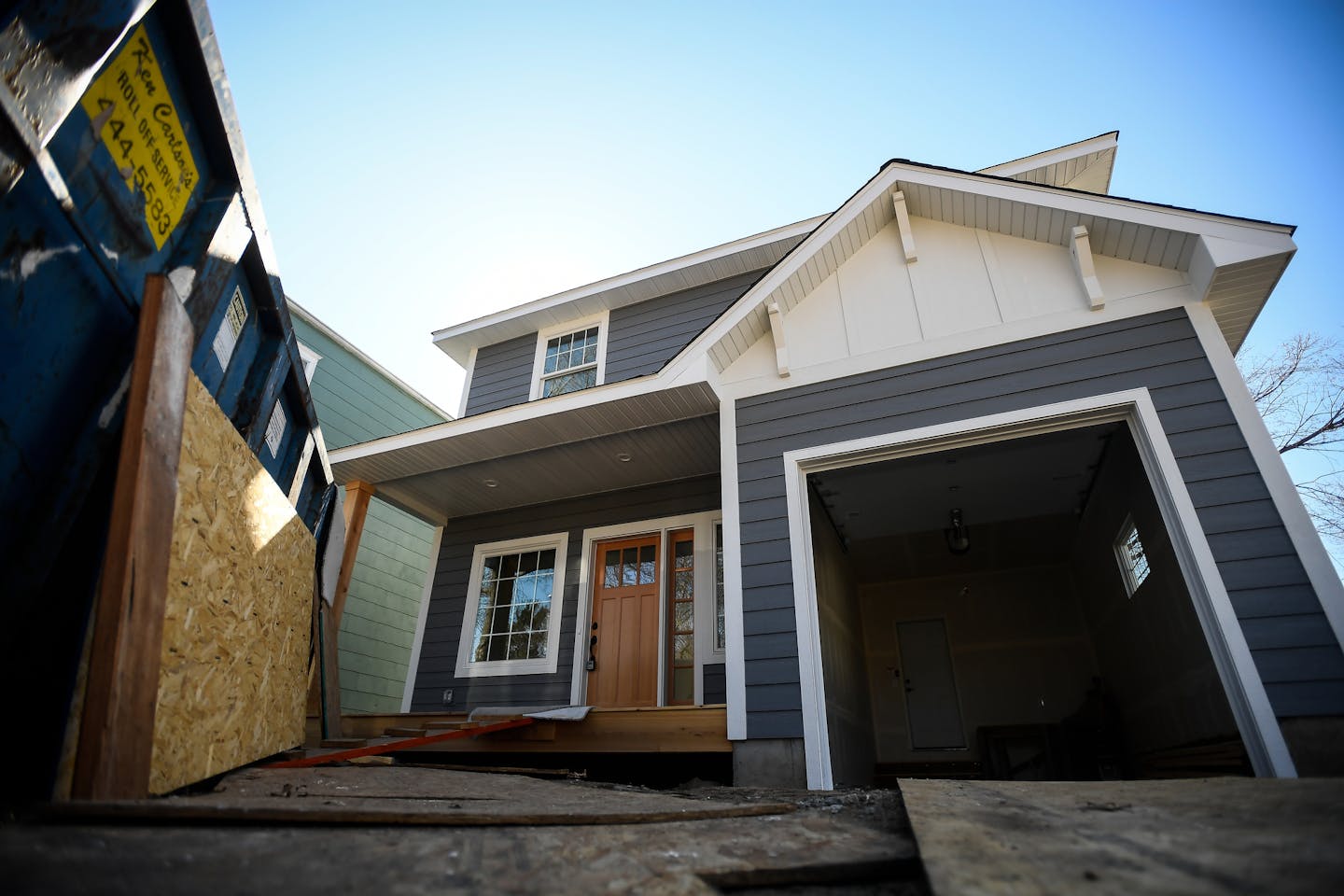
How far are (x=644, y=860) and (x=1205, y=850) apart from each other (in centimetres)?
103

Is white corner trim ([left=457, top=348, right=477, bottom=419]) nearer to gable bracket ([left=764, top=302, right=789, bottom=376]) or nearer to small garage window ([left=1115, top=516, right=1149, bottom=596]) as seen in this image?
gable bracket ([left=764, top=302, right=789, bottom=376])

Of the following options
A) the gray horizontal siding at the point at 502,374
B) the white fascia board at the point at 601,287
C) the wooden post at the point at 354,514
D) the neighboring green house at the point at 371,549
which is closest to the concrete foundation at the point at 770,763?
the wooden post at the point at 354,514

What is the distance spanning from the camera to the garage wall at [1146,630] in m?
4.56

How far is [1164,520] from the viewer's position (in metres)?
4.20

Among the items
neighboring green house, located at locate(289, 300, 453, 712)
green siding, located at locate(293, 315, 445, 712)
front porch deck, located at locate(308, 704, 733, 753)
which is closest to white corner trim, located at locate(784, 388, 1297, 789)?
front porch deck, located at locate(308, 704, 733, 753)

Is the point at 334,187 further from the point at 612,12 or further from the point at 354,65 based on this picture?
the point at 612,12

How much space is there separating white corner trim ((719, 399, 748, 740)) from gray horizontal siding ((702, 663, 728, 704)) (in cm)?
120

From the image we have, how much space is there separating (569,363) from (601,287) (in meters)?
1.16

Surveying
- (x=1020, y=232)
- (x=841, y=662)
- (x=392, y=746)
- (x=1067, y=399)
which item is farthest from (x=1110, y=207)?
(x=392, y=746)

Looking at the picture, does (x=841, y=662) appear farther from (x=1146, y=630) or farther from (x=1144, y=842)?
Result: (x=1144, y=842)

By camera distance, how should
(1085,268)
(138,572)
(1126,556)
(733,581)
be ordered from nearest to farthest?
(138,572)
(1085,268)
(733,581)
(1126,556)

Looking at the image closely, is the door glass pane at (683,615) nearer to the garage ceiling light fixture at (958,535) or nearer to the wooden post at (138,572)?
the garage ceiling light fixture at (958,535)

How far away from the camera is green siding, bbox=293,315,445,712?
9.12 m

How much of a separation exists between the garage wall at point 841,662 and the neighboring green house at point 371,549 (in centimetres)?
517
